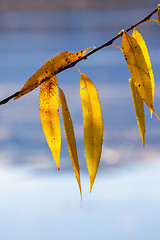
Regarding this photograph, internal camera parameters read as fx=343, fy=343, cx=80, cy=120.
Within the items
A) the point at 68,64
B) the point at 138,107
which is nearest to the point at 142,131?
the point at 138,107

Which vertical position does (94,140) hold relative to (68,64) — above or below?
below

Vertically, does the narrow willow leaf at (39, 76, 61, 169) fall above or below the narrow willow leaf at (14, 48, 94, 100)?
below

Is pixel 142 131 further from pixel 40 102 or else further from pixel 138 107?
pixel 40 102

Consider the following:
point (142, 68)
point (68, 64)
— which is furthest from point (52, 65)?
point (142, 68)
